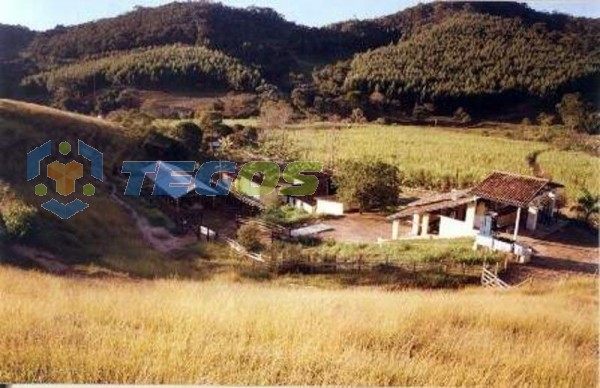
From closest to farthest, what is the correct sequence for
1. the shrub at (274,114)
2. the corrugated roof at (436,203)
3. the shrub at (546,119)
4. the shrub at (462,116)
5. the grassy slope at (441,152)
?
the grassy slope at (441,152)
the corrugated roof at (436,203)
the shrub at (546,119)
the shrub at (462,116)
the shrub at (274,114)

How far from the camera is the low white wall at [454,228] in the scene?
6.41 meters

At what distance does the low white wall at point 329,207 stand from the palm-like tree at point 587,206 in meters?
2.15

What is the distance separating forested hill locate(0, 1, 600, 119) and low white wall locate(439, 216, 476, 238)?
1.29 meters

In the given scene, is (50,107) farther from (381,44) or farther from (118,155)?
(381,44)

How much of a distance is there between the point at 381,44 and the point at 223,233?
257 centimetres

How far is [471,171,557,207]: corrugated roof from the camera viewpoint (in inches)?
246

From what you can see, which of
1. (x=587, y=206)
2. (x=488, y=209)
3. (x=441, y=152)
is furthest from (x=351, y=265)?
(x=587, y=206)

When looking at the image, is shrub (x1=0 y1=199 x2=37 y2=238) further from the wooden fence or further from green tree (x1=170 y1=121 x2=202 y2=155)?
the wooden fence

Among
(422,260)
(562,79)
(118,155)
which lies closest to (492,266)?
(422,260)

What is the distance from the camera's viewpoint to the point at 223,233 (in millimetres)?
6578

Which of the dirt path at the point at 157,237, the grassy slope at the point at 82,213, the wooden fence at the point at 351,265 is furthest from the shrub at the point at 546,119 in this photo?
the grassy slope at the point at 82,213

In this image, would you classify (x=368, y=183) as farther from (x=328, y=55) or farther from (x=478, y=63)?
(x=478, y=63)

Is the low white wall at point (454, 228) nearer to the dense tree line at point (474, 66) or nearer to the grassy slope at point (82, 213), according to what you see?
the dense tree line at point (474, 66)

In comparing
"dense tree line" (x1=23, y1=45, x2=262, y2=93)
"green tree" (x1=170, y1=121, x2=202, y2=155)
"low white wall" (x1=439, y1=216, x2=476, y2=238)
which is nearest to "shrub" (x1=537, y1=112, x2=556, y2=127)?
"low white wall" (x1=439, y1=216, x2=476, y2=238)
